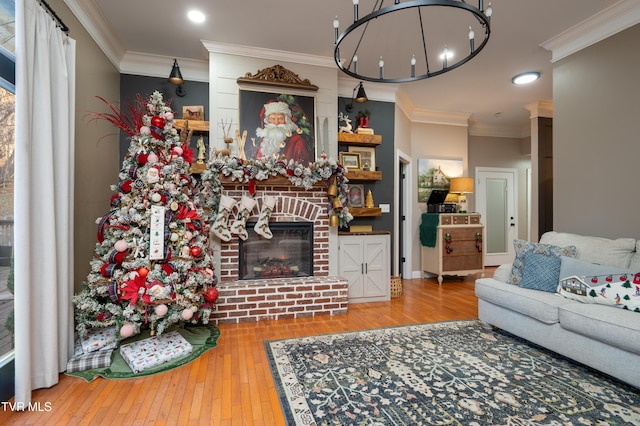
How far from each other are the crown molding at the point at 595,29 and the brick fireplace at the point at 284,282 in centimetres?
291

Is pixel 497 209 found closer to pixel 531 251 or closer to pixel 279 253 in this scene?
pixel 531 251

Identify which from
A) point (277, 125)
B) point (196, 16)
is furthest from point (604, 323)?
point (196, 16)

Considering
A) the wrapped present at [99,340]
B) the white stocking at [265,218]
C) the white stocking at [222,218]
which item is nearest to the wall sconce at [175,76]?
the white stocking at [222,218]

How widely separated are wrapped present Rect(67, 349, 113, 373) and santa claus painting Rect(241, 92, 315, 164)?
89.0 inches

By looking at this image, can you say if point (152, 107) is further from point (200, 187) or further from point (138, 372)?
point (138, 372)

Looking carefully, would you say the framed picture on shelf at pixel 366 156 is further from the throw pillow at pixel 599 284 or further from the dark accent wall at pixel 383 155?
the throw pillow at pixel 599 284

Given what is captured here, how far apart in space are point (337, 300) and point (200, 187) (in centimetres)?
195

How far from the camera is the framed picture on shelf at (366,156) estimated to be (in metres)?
4.36

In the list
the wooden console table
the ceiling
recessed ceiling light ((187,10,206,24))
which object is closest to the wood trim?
the ceiling

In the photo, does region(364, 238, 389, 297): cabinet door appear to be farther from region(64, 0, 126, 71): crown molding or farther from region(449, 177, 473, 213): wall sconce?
region(64, 0, 126, 71): crown molding

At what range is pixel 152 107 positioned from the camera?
8.48 ft

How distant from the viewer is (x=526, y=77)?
13.5ft

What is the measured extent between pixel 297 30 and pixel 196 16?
0.96 m

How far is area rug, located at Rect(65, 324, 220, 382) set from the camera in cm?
217
